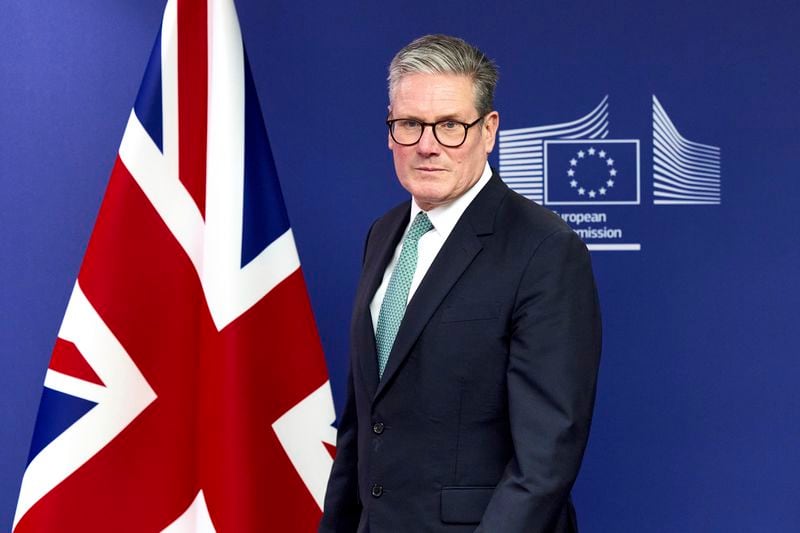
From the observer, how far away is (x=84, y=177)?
2.71 meters

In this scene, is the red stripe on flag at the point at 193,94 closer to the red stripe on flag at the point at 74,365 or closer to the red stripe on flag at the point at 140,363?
the red stripe on flag at the point at 140,363

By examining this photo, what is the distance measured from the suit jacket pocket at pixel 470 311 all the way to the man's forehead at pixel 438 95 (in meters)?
0.30

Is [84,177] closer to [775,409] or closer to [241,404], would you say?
[241,404]

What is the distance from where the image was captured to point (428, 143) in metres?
1.54

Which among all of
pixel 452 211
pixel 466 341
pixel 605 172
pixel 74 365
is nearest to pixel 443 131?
pixel 452 211

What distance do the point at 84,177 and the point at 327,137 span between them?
67cm

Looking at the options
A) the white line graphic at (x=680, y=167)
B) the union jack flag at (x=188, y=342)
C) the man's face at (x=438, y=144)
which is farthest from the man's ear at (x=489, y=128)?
the white line graphic at (x=680, y=167)

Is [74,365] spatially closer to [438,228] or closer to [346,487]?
[346,487]

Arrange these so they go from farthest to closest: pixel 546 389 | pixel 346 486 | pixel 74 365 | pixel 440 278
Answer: pixel 74 365
pixel 346 486
pixel 440 278
pixel 546 389

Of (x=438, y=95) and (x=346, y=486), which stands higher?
(x=438, y=95)

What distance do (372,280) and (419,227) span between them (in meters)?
0.12

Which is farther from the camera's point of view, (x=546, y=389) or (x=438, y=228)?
(x=438, y=228)

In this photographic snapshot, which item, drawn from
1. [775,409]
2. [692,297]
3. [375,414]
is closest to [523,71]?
[692,297]

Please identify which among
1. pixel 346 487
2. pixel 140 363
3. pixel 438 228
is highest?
pixel 438 228
